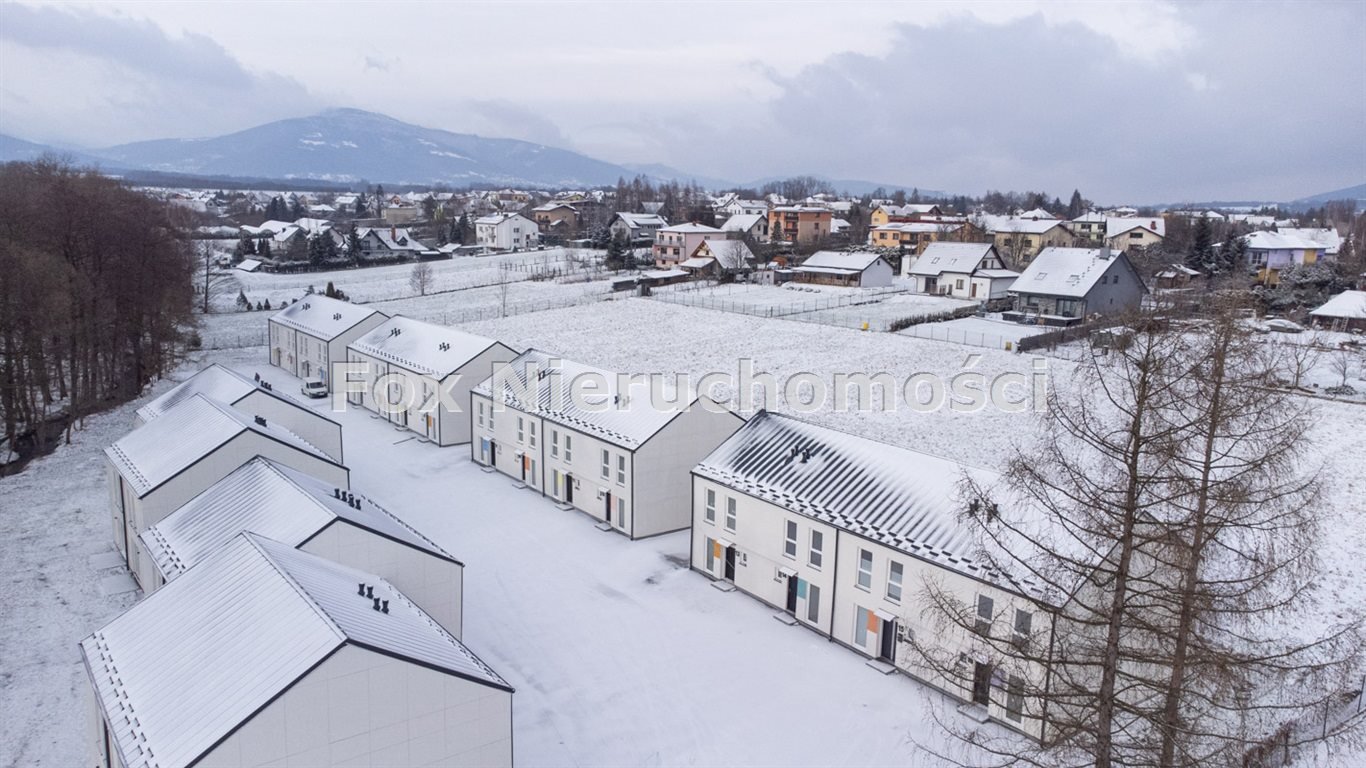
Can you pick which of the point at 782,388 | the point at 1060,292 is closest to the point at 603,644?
the point at 782,388

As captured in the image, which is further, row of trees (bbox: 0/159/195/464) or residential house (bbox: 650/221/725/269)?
residential house (bbox: 650/221/725/269)

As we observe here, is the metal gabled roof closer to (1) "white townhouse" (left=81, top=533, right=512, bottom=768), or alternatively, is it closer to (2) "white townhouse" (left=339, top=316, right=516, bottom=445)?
(2) "white townhouse" (left=339, top=316, right=516, bottom=445)

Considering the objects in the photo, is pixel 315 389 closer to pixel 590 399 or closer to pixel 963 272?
pixel 590 399

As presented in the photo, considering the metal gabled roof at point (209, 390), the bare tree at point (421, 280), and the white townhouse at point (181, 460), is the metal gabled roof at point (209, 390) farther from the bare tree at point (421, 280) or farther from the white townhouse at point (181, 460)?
the bare tree at point (421, 280)

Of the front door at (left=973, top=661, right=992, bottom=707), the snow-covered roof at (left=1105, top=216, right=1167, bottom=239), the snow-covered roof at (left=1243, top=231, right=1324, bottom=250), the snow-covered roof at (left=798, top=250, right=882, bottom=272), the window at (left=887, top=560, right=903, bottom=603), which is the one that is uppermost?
the snow-covered roof at (left=1105, top=216, right=1167, bottom=239)

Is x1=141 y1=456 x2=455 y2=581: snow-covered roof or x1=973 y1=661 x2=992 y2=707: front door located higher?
x1=141 y1=456 x2=455 y2=581: snow-covered roof

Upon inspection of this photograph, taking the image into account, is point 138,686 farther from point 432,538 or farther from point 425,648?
point 432,538

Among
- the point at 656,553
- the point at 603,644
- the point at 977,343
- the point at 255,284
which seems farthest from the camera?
the point at 255,284

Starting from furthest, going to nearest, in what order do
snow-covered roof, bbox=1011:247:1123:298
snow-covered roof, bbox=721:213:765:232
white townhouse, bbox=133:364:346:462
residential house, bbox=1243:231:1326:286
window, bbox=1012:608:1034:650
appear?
1. snow-covered roof, bbox=721:213:765:232
2. residential house, bbox=1243:231:1326:286
3. snow-covered roof, bbox=1011:247:1123:298
4. white townhouse, bbox=133:364:346:462
5. window, bbox=1012:608:1034:650

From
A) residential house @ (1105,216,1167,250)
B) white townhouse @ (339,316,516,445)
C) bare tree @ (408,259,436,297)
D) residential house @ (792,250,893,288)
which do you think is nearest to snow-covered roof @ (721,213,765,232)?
residential house @ (792,250,893,288)
